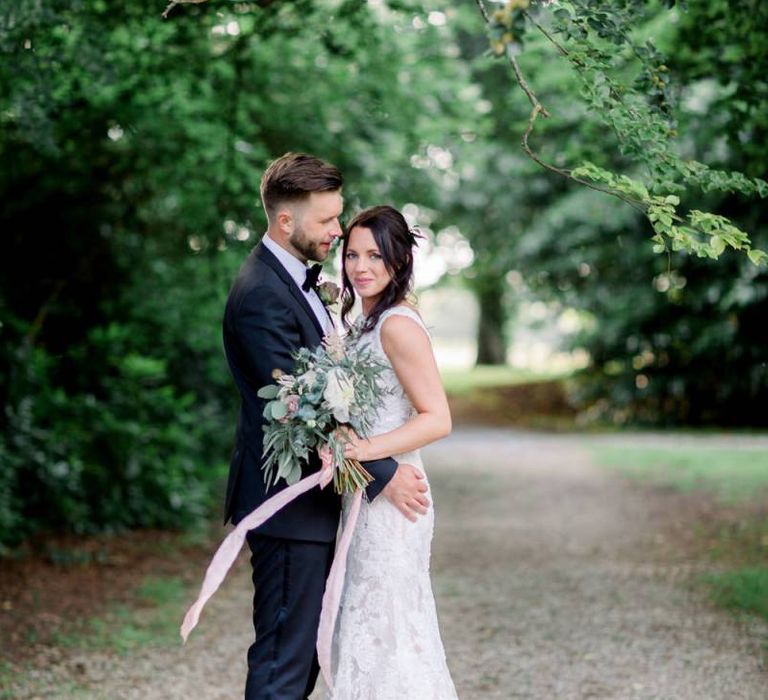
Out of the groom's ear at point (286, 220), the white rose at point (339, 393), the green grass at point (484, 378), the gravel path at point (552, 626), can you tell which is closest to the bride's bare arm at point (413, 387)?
the white rose at point (339, 393)

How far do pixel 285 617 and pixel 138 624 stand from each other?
10.1ft

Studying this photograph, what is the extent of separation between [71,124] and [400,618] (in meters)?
5.68

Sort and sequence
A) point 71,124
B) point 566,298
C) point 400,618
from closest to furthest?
1. point 400,618
2. point 71,124
3. point 566,298

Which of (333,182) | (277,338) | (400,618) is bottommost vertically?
(400,618)

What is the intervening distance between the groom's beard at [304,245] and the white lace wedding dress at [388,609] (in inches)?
12.1

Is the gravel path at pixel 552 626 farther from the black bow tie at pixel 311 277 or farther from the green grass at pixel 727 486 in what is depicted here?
the black bow tie at pixel 311 277

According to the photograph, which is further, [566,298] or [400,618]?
[566,298]

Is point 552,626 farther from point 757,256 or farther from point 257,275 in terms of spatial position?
point 257,275

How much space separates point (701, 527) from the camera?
30.7ft

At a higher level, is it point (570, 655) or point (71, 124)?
point (71, 124)

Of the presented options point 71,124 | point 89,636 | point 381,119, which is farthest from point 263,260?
point 381,119

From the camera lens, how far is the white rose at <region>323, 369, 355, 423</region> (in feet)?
10.7

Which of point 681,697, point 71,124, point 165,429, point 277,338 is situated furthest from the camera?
point 165,429

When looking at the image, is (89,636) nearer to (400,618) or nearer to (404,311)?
(400,618)
